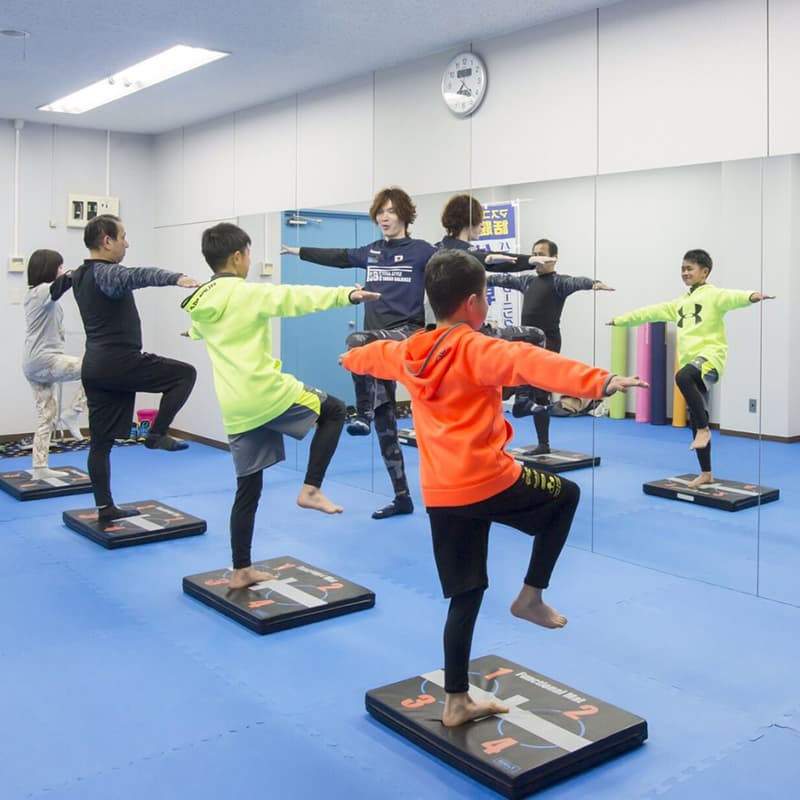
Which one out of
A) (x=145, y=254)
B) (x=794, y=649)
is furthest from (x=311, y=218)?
(x=794, y=649)

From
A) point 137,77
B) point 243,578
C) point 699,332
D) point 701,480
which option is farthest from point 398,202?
point 137,77

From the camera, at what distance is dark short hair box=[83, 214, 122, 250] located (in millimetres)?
5004

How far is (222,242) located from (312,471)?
3.43 ft

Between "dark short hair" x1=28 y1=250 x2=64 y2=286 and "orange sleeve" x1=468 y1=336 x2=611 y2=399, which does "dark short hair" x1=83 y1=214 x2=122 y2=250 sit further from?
"orange sleeve" x1=468 y1=336 x2=611 y2=399

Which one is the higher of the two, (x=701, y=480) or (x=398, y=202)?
(x=398, y=202)

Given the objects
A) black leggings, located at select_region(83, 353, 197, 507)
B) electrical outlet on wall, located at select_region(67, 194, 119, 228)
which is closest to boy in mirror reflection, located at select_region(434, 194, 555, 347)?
black leggings, located at select_region(83, 353, 197, 507)

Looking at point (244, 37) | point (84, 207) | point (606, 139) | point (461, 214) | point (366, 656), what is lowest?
point (366, 656)

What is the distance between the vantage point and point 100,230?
5.00 meters

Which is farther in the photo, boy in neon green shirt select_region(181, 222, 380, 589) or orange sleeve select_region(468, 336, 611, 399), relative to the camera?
boy in neon green shirt select_region(181, 222, 380, 589)

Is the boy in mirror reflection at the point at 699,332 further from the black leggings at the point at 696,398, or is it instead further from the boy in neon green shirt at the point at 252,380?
the boy in neon green shirt at the point at 252,380

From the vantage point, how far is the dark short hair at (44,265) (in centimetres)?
630

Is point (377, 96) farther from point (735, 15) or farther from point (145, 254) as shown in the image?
point (145, 254)

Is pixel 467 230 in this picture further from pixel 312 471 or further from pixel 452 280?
pixel 452 280

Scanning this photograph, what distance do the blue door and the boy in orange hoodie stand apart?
169 inches
